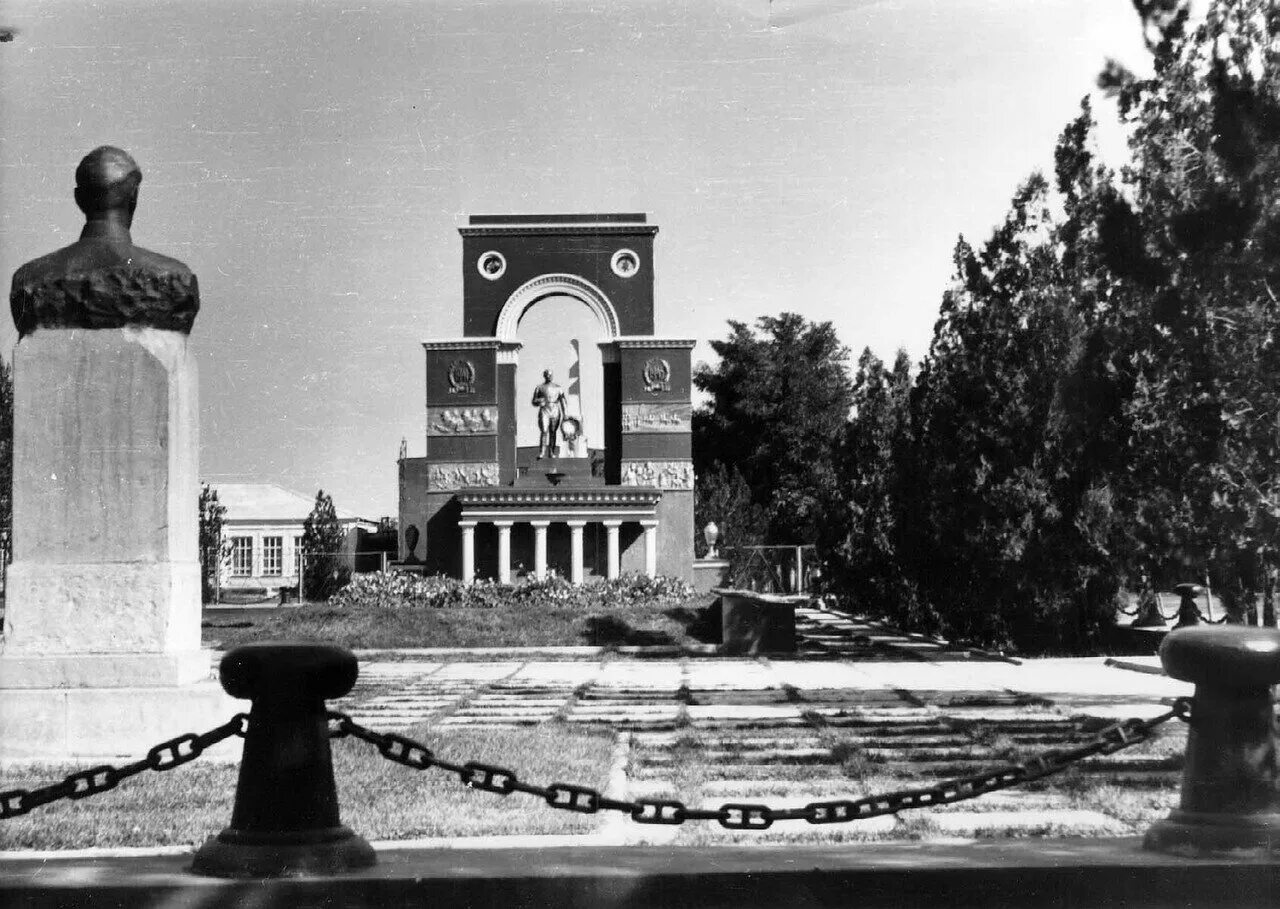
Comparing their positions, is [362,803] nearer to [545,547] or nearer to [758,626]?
[758,626]

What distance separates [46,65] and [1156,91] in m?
8.21

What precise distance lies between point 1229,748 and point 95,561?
234 inches

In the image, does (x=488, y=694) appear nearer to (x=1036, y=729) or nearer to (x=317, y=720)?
(x=1036, y=729)

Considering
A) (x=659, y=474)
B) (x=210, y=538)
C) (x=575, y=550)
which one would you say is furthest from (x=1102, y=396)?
(x=659, y=474)

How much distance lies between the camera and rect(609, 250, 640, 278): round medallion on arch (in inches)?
1809

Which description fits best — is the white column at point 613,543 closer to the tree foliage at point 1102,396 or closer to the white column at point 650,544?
the white column at point 650,544

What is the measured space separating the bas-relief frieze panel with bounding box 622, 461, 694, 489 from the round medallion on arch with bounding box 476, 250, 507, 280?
6.87 meters

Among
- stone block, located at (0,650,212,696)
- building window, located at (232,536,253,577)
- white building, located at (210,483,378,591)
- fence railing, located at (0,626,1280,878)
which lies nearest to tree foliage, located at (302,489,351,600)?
white building, located at (210,483,378,591)

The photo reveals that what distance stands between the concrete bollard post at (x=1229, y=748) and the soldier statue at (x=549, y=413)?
3958 centimetres

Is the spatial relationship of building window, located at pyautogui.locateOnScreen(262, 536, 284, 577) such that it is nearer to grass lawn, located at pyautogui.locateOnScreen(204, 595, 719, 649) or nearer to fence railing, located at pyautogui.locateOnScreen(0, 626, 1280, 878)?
grass lawn, located at pyautogui.locateOnScreen(204, 595, 719, 649)

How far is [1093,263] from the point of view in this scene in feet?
43.2

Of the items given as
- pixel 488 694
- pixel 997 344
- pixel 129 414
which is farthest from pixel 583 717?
pixel 997 344

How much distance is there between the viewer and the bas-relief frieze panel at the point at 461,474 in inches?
1763

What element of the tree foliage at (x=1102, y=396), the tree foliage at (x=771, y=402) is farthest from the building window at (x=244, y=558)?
the tree foliage at (x=1102, y=396)
